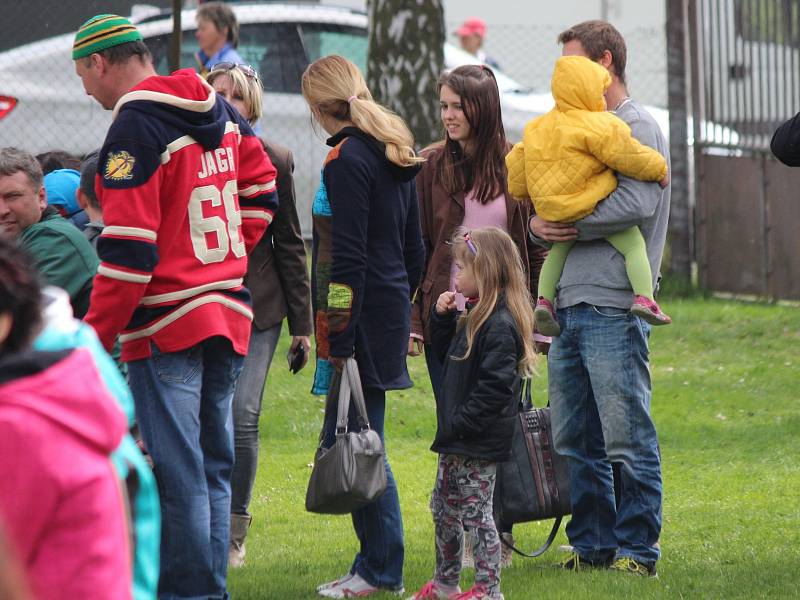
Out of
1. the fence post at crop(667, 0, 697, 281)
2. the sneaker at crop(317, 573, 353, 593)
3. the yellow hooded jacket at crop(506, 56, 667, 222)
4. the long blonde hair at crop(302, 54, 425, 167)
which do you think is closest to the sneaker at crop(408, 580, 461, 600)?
the sneaker at crop(317, 573, 353, 593)

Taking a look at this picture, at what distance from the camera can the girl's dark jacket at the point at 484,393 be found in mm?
4801

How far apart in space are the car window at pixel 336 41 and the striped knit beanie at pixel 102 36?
26.7 ft

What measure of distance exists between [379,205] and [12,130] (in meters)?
7.17

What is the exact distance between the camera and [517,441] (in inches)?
214

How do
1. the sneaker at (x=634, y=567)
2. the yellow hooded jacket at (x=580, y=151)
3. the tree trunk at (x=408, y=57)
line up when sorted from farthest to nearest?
the tree trunk at (x=408, y=57) → the sneaker at (x=634, y=567) → the yellow hooded jacket at (x=580, y=151)

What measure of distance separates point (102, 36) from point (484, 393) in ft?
5.64

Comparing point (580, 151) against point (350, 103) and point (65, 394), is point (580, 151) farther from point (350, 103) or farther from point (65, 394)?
point (65, 394)

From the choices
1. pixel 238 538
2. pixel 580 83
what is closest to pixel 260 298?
pixel 238 538

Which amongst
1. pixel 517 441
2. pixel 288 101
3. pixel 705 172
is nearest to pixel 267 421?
pixel 517 441

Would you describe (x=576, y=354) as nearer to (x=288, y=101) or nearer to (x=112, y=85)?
(x=112, y=85)

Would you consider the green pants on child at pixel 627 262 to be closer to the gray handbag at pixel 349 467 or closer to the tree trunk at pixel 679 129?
the gray handbag at pixel 349 467

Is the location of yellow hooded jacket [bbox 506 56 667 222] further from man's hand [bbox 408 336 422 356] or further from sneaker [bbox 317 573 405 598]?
sneaker [bbox 317 573 405 598]

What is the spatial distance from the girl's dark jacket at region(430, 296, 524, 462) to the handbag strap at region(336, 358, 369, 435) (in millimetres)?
277

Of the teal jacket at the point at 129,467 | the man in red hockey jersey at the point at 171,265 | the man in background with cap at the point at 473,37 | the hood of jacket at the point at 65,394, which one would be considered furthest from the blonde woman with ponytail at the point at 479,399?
the man in background with cap at the point at 473,37
